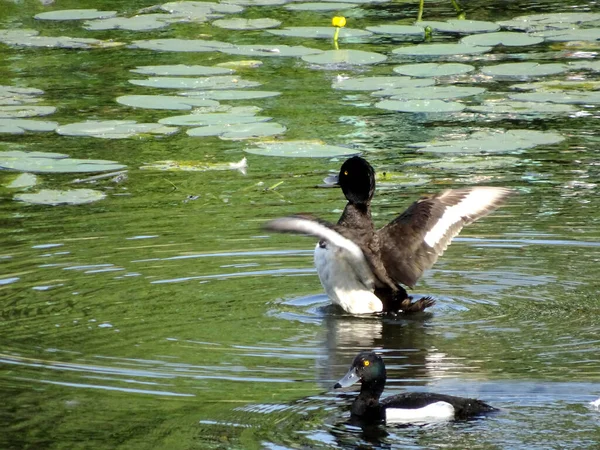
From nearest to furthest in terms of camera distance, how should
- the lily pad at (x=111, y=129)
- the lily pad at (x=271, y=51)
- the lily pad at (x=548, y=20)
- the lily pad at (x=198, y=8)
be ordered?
1. the lily pad at (x=111, y=129)
2. the lily pad at (x=271, y=51)
3. the lily pad at (x=548, y=20)
4. the lily pad at (x=198, y=8)

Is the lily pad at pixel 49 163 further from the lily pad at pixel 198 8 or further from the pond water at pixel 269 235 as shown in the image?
the lily pad at pixel 198 8

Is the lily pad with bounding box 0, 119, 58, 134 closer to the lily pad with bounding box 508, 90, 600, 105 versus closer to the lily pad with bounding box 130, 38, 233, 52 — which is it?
the lily pad with bounding box 130, 38, 233, 52

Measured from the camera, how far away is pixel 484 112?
12.1 meters

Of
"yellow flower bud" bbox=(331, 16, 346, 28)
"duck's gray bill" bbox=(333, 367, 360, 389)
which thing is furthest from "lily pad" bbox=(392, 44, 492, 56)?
"duck's gray bill" bbox=(333, 367, 360, 389)

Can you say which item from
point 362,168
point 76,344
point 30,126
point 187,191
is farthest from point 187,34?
point 76,344

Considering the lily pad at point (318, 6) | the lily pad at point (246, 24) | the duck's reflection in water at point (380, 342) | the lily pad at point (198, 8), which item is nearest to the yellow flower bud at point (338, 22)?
the lily pad at point (246, 24)

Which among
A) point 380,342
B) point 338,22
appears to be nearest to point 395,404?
point 380,342

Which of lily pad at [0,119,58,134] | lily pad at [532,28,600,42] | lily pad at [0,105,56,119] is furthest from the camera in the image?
lily pad at [532,28,600,42]

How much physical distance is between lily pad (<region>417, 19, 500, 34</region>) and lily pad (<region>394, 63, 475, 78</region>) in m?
1.58

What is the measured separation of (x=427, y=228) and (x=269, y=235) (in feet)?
5.18

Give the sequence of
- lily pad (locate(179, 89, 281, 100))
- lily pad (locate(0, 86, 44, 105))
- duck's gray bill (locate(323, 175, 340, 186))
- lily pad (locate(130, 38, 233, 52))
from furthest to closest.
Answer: lily pad (locate(130, 38, 233, 52)) → lily pad (locate(0, 86, 44, 105)) → lily pad (locate(179, 89, 281, 100)) → duck's gray bill (locate(323, 175, 340, 186))

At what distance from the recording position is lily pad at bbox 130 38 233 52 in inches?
572

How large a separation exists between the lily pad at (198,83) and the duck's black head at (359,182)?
4.80 metres

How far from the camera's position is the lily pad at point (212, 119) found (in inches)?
459
